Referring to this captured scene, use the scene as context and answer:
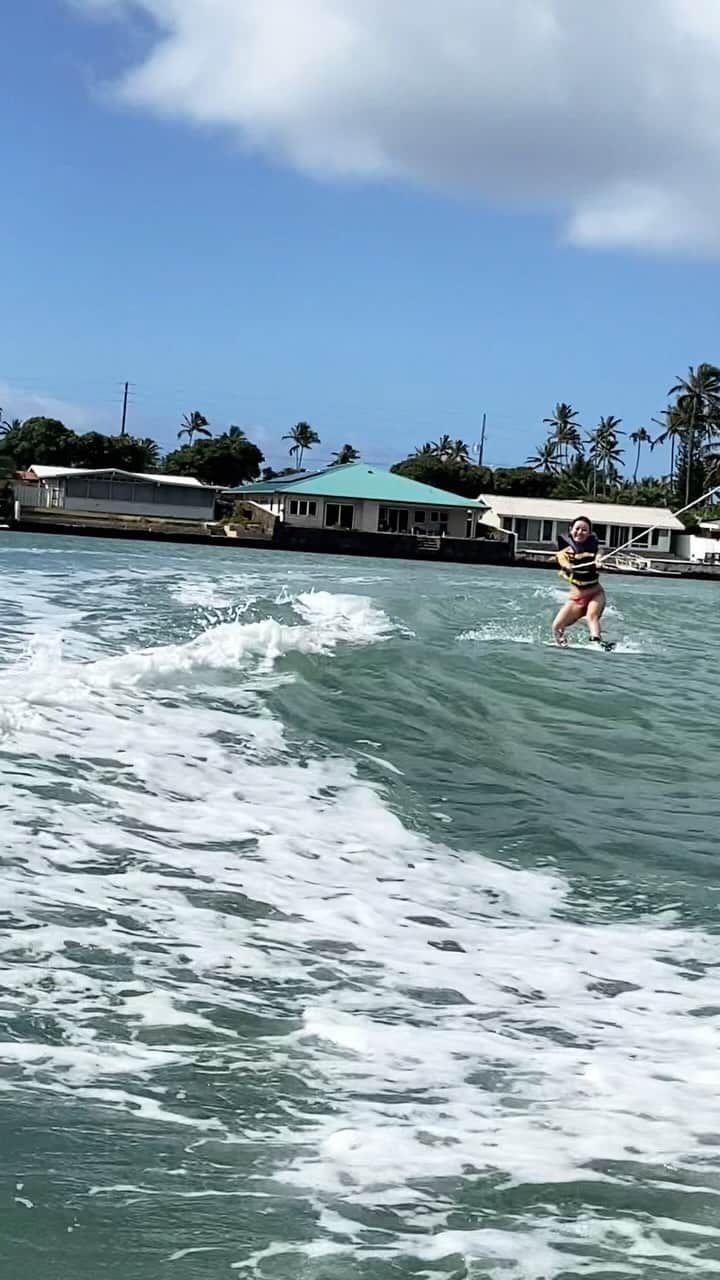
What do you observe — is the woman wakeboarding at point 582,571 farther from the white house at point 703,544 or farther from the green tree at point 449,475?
the green tree at point 449,475

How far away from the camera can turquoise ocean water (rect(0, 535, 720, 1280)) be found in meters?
2.65

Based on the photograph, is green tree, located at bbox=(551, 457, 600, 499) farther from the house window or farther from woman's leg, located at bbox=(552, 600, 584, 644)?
woman's leg, located at bbox=(552, 600, 584, 644)

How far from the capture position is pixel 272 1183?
2.78 metres

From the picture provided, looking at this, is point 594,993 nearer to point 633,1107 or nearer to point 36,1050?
point 633,1107

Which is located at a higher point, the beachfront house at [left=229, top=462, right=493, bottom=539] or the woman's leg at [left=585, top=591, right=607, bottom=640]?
the beachfront house at [left=229, top=462, right=493, bottom=539]

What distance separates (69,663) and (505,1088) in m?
7.53

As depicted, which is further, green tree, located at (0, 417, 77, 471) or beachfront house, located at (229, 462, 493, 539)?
green tree, located at (0, 417, 77, 471)

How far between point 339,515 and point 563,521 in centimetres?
1382

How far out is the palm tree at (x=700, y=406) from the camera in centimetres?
9325

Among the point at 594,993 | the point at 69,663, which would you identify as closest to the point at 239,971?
the point at 594,993

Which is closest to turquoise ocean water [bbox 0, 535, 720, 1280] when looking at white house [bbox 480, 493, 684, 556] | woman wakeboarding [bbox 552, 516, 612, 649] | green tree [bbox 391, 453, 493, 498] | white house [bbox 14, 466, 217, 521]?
woman wakeboarding [bbox 552, 516, 612, 649]

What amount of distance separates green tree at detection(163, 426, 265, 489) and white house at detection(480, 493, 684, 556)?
96.3ft

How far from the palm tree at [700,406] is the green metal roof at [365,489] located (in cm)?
3279

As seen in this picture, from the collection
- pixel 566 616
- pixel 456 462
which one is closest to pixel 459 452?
pixel 456 462
